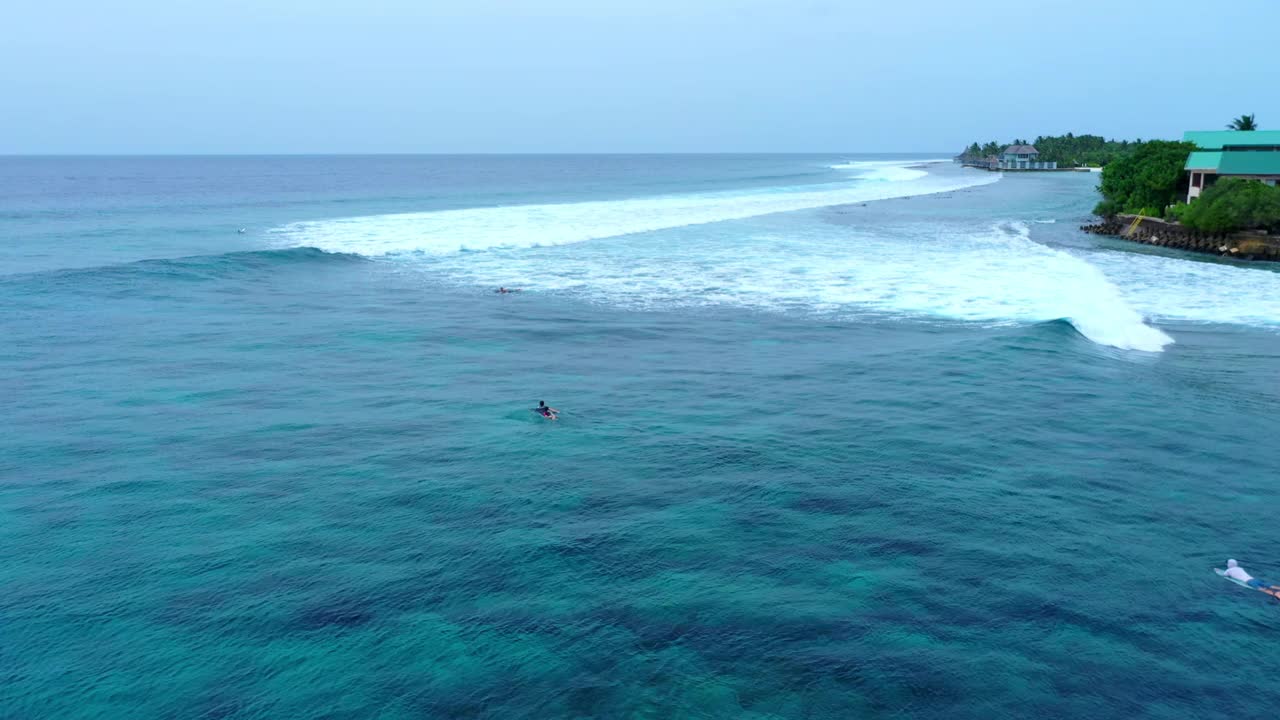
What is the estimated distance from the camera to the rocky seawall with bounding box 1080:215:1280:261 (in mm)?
49094

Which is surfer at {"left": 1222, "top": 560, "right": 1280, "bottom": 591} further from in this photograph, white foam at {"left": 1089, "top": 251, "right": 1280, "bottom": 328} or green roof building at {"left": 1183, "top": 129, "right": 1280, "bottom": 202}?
green roof building at {"left": 1183, "top": 129, "right": 1280, "bottom": 202}

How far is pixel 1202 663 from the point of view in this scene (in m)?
11.8

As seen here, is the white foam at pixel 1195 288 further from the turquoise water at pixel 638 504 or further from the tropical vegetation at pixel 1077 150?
the tropical vegetation at pixel 1077 150

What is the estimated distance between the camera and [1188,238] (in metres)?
53.6

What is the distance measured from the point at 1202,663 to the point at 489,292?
30.6 meters

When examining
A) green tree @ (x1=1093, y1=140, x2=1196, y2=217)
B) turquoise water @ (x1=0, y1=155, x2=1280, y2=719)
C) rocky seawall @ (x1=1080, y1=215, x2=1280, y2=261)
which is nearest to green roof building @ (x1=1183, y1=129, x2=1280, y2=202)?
green tree @ (x1=1093, y1=140, x2=1196, y2=217)

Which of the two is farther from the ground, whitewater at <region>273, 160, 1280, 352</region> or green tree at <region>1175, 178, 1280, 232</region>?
green tree at <region>1175, 178, 1280, 232</region>

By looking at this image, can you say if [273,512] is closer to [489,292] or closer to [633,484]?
[633,484]

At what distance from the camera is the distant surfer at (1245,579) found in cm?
1344

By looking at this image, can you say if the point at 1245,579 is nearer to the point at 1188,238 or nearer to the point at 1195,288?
the point at 1195,288

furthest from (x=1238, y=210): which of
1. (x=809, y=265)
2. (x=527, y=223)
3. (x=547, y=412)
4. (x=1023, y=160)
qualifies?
(x=1023, y=160)

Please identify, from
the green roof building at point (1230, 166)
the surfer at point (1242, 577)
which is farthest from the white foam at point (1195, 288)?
the surfer at point (1242, 577)

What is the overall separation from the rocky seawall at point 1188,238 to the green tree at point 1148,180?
3658 millimetres

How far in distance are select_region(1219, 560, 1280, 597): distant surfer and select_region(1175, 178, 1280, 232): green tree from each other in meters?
45.5
